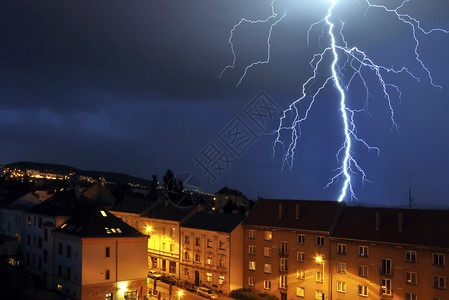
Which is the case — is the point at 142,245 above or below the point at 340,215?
below

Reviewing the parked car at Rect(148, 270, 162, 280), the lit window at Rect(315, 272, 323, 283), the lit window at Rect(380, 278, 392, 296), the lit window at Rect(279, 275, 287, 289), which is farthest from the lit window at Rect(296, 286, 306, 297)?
the parked car at Rect(148, 270, 162, 280)

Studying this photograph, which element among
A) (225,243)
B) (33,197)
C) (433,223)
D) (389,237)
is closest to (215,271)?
(225,243)

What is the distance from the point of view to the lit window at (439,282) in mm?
32406

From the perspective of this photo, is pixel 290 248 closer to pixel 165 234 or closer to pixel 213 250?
pixel 213 250

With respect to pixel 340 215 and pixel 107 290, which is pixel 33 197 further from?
pixel 340 215

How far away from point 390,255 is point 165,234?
85.3 ft

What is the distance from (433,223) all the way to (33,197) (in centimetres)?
4724

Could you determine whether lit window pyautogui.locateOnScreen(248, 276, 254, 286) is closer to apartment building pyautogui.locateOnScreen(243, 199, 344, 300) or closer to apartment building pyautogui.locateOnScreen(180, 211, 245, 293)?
apartment building pyautogui.locateOnScreen(243, 199, 344, 300)

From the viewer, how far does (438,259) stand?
33.0 m

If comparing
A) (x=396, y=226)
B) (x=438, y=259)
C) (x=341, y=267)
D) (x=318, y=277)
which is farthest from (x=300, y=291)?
(x=438, y=259)

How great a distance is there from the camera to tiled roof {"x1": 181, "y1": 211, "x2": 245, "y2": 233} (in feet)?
151

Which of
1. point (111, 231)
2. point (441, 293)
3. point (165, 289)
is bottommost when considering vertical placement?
point (165, 289)

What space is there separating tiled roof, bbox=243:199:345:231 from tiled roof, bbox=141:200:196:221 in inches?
360

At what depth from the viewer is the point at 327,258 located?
38.9 m
